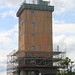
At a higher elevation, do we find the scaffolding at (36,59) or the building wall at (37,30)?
the building wall at (37,30)

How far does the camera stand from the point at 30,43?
79.1m

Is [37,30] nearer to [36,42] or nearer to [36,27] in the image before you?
[36,27]

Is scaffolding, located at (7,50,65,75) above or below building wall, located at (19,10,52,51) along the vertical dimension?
below

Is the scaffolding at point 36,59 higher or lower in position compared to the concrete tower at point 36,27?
lower

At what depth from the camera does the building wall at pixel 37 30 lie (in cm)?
7940

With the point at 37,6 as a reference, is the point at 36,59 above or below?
below

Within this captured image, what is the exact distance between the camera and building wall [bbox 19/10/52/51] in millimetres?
Result: 79400

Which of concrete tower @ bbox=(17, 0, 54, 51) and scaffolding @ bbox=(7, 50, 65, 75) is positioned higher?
concrete tower @ bbox=(17, 0, 54, 51)

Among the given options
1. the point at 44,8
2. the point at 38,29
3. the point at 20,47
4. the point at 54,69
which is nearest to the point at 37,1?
the point at 44,8

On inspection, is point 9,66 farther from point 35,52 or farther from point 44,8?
point 44,8

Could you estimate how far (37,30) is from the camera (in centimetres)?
8025

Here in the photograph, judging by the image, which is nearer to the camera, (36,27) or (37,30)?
(37,30)

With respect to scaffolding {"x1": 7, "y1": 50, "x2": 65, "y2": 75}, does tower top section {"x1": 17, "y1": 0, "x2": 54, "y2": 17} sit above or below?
above

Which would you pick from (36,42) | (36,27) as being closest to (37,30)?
(36,27)
